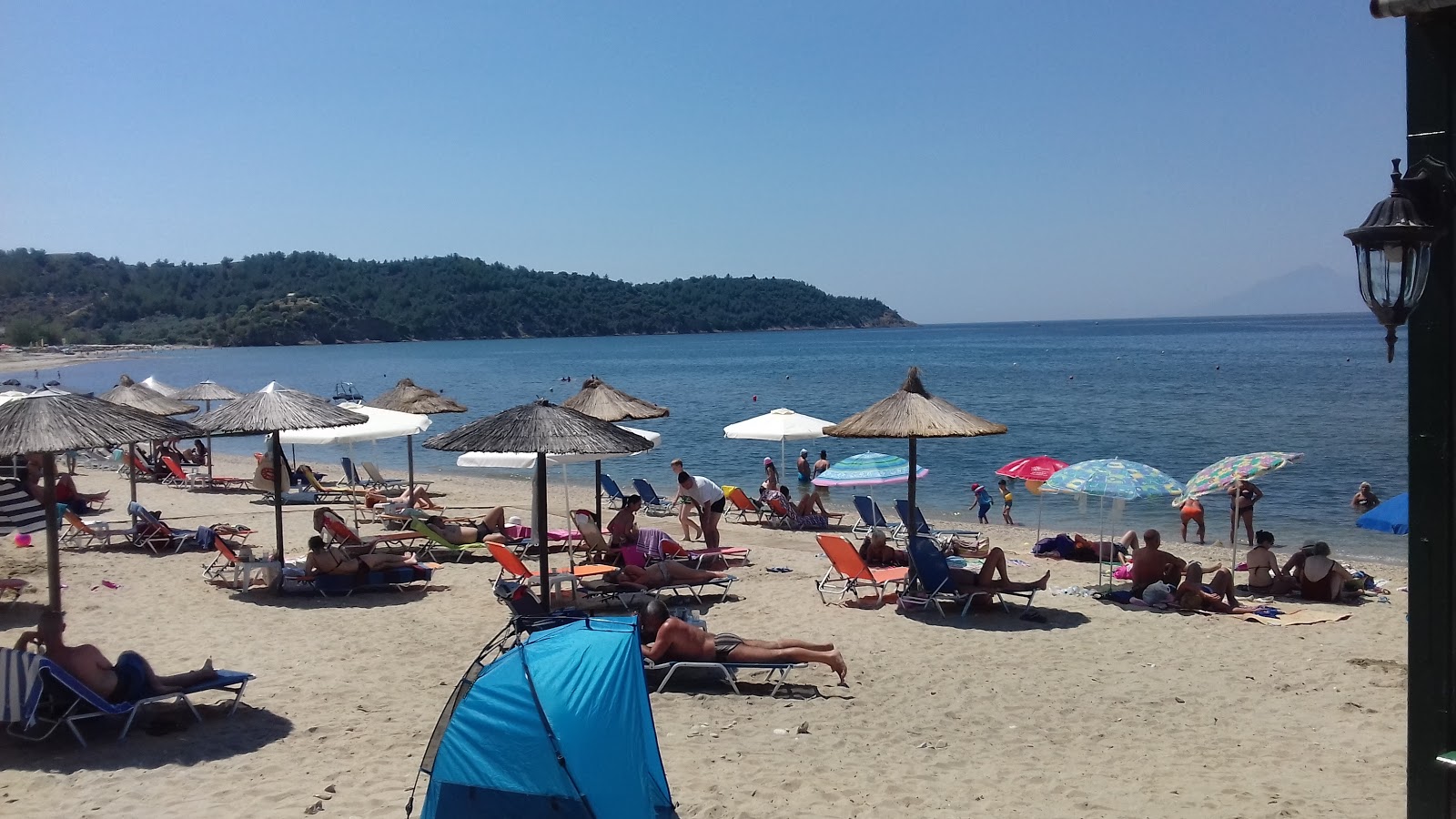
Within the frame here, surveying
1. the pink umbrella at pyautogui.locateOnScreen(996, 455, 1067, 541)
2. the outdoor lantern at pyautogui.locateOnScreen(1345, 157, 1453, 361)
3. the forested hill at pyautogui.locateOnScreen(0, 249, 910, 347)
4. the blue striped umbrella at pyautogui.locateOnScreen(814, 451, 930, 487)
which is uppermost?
the forested hill at pyautogui.locateOnScreen(0, 249, 910, 347)

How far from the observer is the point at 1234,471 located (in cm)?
975

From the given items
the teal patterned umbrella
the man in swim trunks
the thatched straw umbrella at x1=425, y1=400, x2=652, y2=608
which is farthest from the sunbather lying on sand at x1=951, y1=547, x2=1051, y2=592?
the man in swim trunks

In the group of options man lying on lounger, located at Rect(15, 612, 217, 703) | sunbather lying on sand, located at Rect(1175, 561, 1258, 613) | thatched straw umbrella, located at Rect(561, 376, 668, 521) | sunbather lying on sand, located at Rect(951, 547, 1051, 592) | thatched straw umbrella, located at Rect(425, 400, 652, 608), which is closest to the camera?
man lying on lounger, located at Rect(15, 612, 217, 703)

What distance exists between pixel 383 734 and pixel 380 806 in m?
1.06

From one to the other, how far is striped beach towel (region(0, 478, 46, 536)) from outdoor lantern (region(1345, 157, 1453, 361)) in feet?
32.9

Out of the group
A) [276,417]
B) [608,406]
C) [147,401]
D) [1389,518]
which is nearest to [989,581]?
[1389,518]

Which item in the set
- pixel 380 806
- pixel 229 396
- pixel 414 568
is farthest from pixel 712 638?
pixel 229 396

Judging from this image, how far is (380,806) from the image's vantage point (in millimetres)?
4766

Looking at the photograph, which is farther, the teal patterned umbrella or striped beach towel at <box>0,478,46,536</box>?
the teal patterned umbrella

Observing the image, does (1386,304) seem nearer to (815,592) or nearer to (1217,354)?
(815,592)

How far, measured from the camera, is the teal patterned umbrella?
9664 mm

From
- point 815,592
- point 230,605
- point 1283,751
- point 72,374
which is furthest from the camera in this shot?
point 72,374

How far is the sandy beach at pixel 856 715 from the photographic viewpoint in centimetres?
496

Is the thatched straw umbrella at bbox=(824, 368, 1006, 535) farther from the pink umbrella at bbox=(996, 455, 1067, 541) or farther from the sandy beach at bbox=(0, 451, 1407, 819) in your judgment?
the pink umbrella at bbox=(996, 455, 1067, 541)
